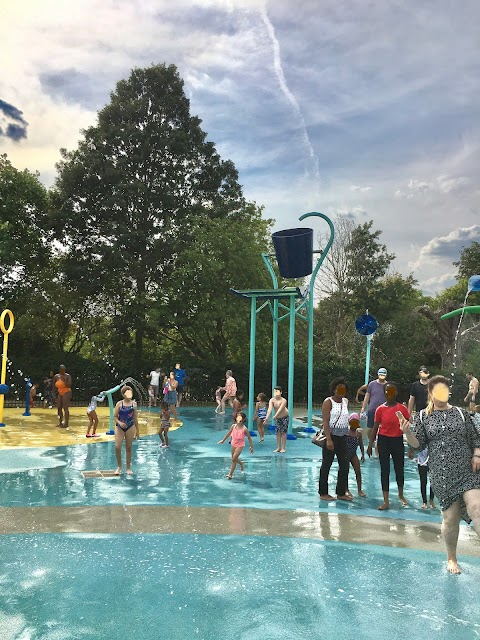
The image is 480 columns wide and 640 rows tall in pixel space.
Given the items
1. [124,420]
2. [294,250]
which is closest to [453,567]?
[124,420]

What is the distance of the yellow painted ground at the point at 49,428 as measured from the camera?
14.2 metres

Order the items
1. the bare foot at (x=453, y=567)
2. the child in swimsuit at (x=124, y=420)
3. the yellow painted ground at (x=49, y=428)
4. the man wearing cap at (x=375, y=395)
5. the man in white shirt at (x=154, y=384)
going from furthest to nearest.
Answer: the man in white shirt at (x=154, y=384) < the yellow painted ground at (x=49, y=428) < the man wearing cap at (x=375, y=395) < the child in swimsuit at (x=124, y=420) < the bare foot at (x=453, y=567)

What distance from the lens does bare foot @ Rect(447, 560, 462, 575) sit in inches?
213

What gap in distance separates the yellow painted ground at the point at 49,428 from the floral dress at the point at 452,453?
10356mm

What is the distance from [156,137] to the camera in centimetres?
3362

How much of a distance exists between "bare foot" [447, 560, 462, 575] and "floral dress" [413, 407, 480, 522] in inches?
19.0

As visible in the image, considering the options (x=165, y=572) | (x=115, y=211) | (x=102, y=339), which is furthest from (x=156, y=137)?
(x=165, y=572)

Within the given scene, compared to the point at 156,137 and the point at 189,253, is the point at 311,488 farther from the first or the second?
the point at 156,137

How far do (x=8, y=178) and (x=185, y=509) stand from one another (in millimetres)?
26719

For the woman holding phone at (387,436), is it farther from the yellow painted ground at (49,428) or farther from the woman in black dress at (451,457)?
the yellow painted ground at (49,428)

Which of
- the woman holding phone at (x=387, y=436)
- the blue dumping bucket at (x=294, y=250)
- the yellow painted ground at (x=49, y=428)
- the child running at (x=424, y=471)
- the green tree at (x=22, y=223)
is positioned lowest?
the yellow painted ground at (x=49, y=428)

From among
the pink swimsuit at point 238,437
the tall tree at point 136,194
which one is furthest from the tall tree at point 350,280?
the pink swimsuit at point 238,437

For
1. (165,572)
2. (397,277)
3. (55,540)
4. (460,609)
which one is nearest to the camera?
(460,609)

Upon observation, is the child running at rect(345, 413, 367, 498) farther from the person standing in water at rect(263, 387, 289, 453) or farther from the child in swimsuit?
the person standing in water at rect(263, 387, 289, 453)
